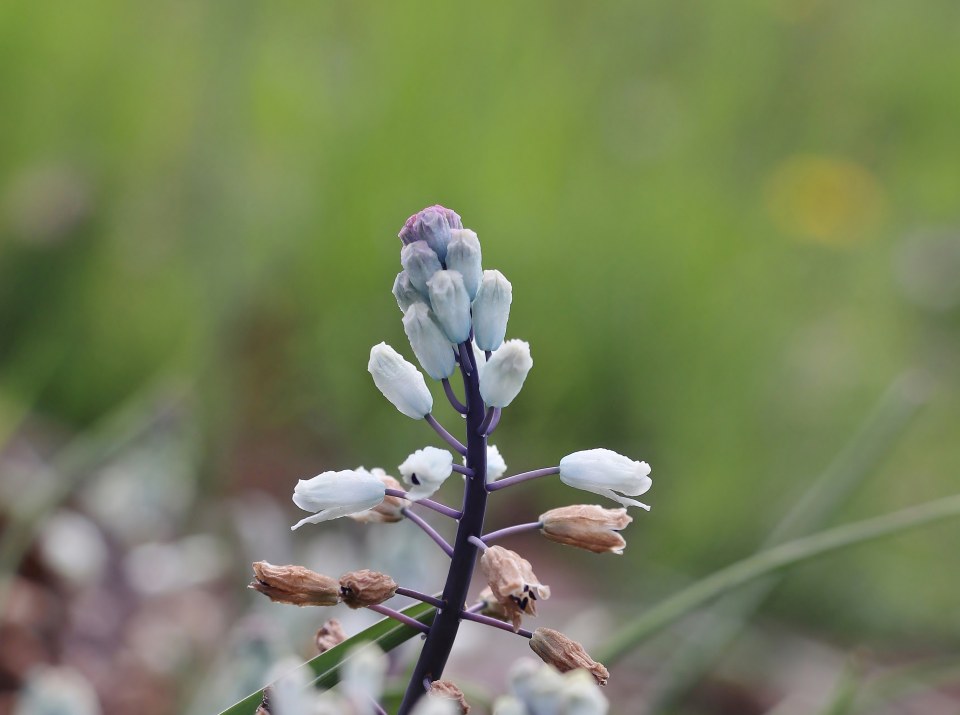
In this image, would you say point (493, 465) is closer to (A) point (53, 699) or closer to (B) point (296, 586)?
(B) point (296, 586)

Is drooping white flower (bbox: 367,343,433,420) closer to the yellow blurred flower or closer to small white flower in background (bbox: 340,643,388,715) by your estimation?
small white flower in background (bbox: 340,643,388,715)

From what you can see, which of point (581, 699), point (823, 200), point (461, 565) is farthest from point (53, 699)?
point (823, 200)

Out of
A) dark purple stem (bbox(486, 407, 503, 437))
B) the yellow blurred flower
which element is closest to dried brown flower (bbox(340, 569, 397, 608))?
dark purple stem (bbox(486, 407, 503, 437))

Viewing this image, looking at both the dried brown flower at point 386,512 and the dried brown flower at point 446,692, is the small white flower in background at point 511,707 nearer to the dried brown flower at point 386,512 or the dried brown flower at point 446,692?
the dried brown flower at point 446,692

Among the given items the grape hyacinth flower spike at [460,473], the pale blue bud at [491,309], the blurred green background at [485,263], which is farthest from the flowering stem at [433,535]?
the blurred green background at [485,263]

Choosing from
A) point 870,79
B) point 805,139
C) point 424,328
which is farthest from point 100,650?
point 870,79
